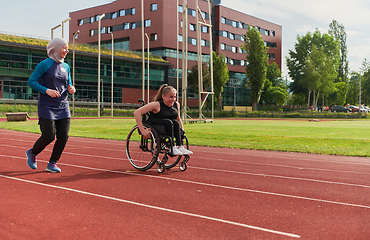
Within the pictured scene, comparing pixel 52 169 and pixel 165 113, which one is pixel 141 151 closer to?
pixel 165 113

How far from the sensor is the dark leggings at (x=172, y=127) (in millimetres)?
6281

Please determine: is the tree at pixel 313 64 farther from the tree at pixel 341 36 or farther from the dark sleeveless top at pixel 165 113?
the dark sleeveless top at pixel 165 113

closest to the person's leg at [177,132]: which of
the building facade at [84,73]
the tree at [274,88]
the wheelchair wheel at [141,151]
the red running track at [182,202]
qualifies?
the wheelchair wheel at [141,151]

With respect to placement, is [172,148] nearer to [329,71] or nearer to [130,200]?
[130,200]

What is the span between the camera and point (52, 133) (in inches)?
231

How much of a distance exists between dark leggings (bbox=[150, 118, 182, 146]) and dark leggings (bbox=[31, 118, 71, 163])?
1519 millimetres

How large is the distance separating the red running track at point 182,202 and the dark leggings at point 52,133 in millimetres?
437

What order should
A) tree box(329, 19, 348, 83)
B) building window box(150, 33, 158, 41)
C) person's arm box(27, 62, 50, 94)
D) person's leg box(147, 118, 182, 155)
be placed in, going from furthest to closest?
tree box(329, 19, 348, 83)
building window box(150, 33, 158, 41)
person's leg box(147, 118, 182, 155)
person's arm box(27, 62, 50, 94)

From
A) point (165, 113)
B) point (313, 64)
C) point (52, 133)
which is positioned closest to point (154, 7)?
point (313, 64)

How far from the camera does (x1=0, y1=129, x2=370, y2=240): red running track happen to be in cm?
344

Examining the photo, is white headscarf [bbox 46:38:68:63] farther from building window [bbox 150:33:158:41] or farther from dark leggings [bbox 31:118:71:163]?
building window [bbox 150:33:158:41]

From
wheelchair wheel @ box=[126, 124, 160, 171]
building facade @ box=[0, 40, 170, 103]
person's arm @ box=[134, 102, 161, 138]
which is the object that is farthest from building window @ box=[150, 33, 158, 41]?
person's arm @ box=[134, 102, 161, 138]

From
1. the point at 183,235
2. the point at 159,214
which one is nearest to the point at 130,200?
the point at 159,214

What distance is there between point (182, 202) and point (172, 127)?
2013mm
